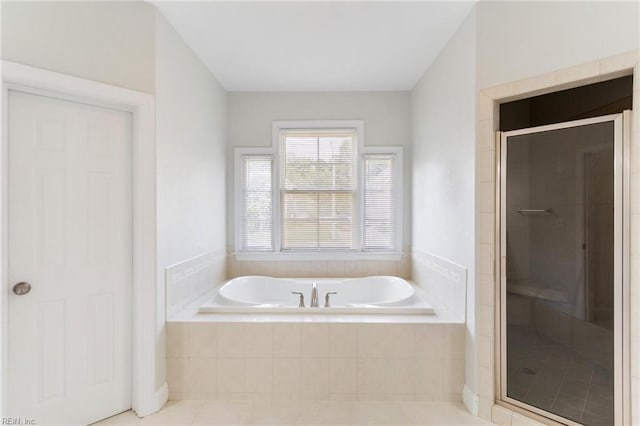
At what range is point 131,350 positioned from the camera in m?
1.98

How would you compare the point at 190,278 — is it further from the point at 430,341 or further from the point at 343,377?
the point at 430,341

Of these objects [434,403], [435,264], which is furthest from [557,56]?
[434,403]

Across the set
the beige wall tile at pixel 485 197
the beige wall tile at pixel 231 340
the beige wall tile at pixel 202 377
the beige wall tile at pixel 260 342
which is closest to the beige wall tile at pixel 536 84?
the beige wall tile at pixel 485 197

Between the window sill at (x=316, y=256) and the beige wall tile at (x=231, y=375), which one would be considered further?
the window sill at (x=316, y=256)

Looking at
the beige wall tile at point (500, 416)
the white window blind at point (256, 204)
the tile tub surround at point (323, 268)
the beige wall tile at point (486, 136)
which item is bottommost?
the beige wall tile at point (500, 416)

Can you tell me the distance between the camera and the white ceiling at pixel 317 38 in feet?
6.55

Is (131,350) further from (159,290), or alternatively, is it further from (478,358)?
(478,358)

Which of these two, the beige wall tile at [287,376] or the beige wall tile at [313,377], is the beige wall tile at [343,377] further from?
the beige wall tile at [287,376]


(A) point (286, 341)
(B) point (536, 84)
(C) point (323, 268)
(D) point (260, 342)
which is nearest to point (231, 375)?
(D) point (260, 342)

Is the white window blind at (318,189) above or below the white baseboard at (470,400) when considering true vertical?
Result: above

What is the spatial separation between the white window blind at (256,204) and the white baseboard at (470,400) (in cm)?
212

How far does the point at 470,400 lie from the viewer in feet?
6.55

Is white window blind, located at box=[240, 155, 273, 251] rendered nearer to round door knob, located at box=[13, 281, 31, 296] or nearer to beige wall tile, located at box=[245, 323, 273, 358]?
beige wall tile, located at box=[245, 323, 273, 358]

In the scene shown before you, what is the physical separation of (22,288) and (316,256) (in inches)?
89.9
